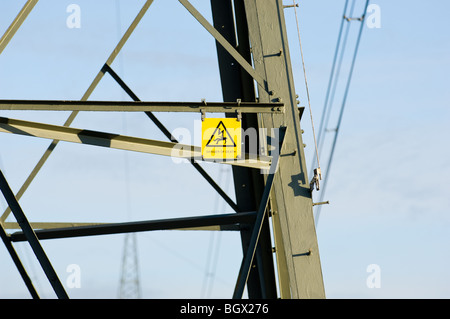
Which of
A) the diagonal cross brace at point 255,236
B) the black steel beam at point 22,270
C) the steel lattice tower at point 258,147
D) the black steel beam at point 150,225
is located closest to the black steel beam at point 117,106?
the steel lattice tower at point 258,147

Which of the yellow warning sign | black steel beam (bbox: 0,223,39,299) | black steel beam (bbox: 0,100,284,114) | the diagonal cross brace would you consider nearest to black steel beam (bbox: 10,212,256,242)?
black steel beam (bbox: 0,223,39,299)

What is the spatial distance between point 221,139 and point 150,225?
2.42 m

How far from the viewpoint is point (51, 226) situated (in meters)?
13.3

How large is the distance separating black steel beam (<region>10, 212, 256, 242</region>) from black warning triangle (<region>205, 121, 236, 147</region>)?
2.00 metres

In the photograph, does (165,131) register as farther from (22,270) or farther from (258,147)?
(22,270)

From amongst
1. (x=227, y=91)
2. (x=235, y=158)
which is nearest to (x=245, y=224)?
(x=227, y=91)

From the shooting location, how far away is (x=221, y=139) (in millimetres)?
9828

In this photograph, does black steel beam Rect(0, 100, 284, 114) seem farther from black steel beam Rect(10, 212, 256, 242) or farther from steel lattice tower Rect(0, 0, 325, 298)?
black steel beam Rect(10, 212, 256, 242)
